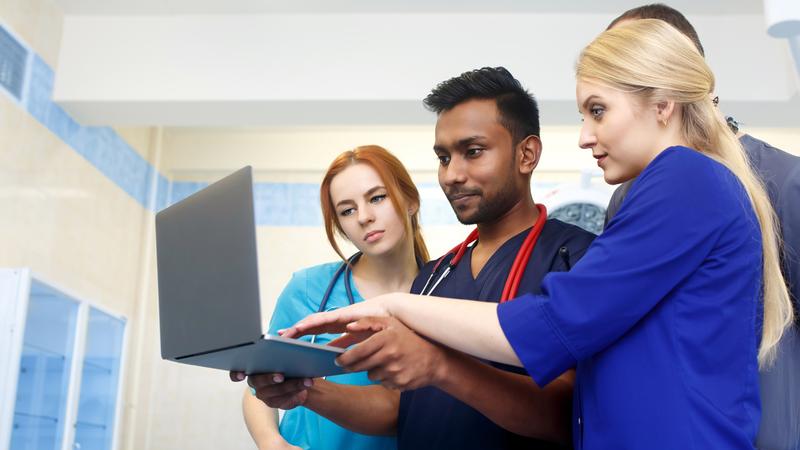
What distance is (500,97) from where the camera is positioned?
1699 mm

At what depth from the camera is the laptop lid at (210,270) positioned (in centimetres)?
108

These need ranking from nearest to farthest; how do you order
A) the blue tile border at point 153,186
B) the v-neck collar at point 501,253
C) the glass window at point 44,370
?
1. the v-neck collar at point 501,253
2. the glass window at point 44,370
3. the blue tile border at point 153,186

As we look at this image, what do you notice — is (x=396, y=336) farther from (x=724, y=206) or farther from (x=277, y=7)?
(x=277, y=7)

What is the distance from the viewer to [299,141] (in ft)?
19.7

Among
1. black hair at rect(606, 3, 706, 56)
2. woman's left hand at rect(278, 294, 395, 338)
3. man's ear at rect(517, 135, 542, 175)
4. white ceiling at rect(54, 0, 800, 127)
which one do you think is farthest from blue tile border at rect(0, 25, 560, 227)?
woman's left hand at rect(278, 294, 395, 338)

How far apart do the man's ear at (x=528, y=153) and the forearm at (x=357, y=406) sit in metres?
0.52

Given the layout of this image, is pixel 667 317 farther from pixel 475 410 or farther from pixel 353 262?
pixel 353 262

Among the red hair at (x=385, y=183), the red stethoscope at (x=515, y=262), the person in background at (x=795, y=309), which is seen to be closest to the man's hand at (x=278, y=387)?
the red stethoscope at (x=515, y=262)

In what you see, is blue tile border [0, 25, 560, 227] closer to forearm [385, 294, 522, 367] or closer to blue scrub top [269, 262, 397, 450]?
blue scrub top [269, 262, 397, 450]

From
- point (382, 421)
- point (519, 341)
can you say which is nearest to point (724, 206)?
point (519, 341)

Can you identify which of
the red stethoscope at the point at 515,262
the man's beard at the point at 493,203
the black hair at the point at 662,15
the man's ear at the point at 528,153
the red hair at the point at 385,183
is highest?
the black hair at the point at 662,15

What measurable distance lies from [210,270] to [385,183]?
1039 millimetres

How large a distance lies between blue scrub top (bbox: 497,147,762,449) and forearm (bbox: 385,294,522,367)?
0.03 m

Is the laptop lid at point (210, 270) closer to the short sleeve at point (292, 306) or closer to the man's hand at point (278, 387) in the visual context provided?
the man's hand at point (278, 387)
